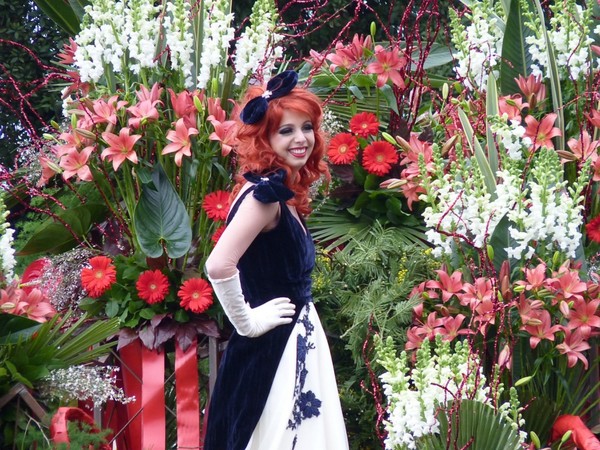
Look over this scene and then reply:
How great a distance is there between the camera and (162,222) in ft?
11.7

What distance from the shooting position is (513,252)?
10.1ft

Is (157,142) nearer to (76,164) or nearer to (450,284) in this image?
(76,164)

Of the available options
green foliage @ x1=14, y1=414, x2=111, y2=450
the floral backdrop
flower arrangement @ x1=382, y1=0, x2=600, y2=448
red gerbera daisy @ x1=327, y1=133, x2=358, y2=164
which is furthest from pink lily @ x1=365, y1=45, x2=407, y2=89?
green foliage @ x1=14, y1=414, x2=111, y2=450

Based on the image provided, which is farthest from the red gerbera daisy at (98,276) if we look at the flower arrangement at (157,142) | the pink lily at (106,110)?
the pink lily at (106,110)

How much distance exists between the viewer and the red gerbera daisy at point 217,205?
141 inches

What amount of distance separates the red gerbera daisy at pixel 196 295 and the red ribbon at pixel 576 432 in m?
1.17

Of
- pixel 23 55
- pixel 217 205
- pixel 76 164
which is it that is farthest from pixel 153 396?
pixel 23 55

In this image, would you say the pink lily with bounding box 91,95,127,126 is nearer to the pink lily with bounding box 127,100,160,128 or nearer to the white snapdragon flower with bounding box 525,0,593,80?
the pink lily with bounding box 127,100,160,128

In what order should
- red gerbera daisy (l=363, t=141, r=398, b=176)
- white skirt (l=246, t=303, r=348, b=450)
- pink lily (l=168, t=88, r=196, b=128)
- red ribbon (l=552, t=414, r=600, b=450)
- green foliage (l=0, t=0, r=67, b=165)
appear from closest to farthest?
white skirt (l=246, t=303, r=348, b=450) < red ribbon (l=552, t=414, r=600, b=450) < pink lily (l=168, t=88, r=196, b=128) < red gerbera daisy (l=363, t=141, r=398, b=176) < green foliage (l=0, t=0, r=67, b=165)

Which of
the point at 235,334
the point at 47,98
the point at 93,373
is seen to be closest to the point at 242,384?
the point at 235,334

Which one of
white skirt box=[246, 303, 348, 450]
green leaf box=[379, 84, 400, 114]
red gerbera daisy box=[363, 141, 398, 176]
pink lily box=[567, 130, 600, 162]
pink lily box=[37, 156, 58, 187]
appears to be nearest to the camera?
white skirt box=[246, 303, 348, 450]

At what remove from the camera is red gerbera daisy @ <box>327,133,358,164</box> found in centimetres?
390

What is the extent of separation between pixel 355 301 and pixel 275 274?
2.66ft

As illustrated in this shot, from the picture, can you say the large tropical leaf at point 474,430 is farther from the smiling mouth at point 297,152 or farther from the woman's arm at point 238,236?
the smiling mouth at point 297,152
